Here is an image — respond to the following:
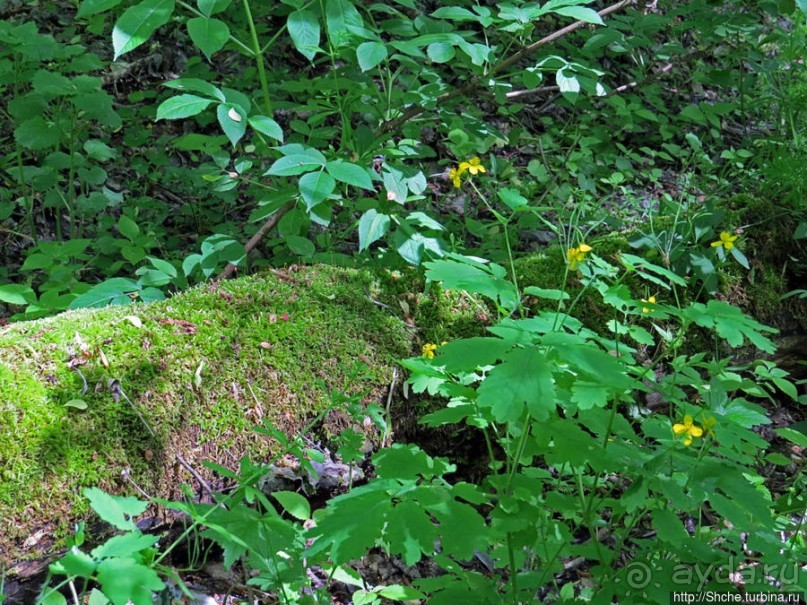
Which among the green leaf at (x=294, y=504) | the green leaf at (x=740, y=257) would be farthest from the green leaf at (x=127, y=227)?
the green leaf at (x=740, y=257)

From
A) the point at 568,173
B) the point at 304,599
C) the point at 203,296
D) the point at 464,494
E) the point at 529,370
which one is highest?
the point at 529,370

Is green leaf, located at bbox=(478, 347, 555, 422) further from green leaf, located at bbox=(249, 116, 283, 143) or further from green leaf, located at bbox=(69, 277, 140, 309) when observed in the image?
green leaf, located at bbox=(69, 277, 140, 309)

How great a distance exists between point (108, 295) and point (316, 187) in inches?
39.5

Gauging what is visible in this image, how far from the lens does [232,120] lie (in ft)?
6.83

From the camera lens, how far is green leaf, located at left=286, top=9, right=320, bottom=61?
2.25 m

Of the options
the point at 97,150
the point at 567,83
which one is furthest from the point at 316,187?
the point at 97,150

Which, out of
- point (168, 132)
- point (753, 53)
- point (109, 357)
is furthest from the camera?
point (168, 132)

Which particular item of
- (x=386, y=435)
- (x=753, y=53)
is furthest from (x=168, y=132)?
(x=753, y=53)

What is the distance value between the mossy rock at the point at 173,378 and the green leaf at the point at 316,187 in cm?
50

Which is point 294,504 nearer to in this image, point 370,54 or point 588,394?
point 588,394

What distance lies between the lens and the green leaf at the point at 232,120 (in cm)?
204

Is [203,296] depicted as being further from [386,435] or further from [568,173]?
[568,173]

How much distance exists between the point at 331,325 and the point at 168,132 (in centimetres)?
320

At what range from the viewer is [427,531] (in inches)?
45.6
